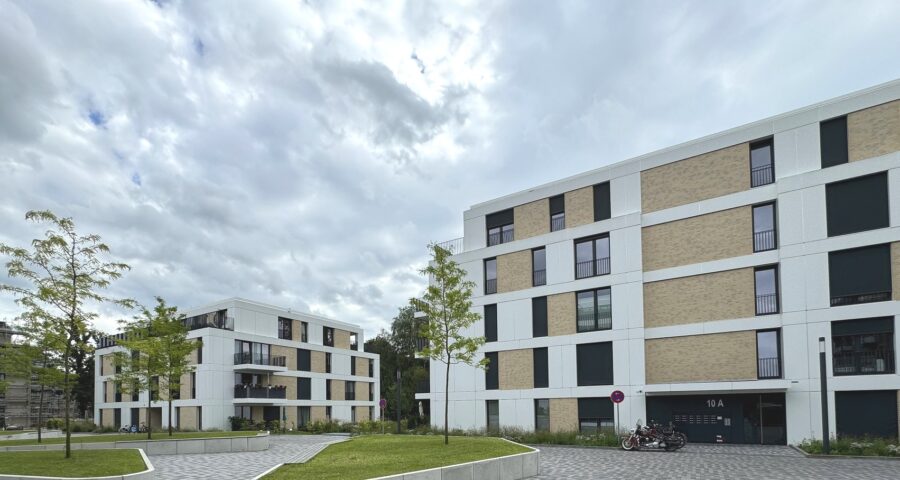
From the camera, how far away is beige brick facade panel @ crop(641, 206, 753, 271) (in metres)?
28.8

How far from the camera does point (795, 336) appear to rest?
86.2ft

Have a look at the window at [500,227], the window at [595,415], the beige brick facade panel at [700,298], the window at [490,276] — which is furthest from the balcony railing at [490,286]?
the beige brick facade panel at [700,298]

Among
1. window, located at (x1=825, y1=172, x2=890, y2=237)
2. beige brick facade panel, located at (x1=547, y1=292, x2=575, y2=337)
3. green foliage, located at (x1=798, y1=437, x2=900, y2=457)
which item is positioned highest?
window, located at (x1=825, y1=172, x2=890, y2=237)

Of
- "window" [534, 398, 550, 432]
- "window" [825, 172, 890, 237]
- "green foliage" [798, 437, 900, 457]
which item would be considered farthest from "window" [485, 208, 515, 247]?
"green foliage" [798, 437, 900, 457]

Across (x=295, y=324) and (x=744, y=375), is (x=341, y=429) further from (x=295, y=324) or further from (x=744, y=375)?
(x=744, y=375)

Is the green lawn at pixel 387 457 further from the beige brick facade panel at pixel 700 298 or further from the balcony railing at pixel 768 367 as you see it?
the beige brick facade panel at pixel 700 298

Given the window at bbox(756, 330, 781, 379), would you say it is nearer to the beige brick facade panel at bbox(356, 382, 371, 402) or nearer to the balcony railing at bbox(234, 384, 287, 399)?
the balcony railing at bbox(234, 384, 287, 399)

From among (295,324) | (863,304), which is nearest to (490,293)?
(863,304)

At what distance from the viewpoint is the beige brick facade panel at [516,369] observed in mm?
35125

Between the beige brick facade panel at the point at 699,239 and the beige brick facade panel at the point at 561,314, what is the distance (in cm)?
446

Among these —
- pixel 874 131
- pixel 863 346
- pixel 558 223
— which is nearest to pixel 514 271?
pixel 558 223

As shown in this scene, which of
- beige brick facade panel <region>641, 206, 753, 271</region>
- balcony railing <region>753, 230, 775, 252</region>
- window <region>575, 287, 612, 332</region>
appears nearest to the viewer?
balcony railing <region>753, 230, 775, 252</region>

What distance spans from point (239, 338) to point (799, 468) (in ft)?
138

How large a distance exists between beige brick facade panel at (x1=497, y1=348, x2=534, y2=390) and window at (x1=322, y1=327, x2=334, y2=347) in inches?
1107
